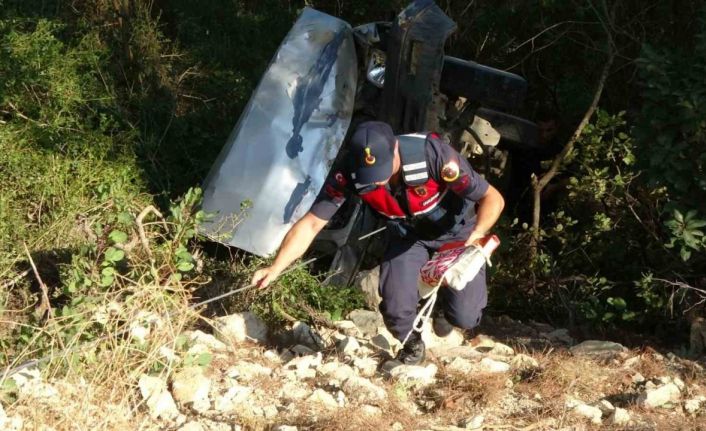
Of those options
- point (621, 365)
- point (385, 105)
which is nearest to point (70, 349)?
point (621, 365)

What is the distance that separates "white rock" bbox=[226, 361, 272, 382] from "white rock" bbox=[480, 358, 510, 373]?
1050 mm

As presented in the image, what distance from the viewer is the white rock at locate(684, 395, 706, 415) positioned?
481 centimetres

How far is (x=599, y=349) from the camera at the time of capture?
5.64 m

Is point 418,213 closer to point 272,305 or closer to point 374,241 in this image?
point 272,305

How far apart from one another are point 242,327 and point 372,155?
4.89 ft

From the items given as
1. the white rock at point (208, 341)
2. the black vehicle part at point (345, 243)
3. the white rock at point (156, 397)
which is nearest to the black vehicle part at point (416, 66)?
the black vehicle part at point (345, 243)

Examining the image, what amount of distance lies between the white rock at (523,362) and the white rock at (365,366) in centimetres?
71

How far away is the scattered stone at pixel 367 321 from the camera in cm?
A: 594

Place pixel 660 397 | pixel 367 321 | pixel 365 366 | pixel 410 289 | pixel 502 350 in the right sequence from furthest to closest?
pixel 367 321 < pixel 502 350 < pixel 410 289 < pixel 365 366 < pixel 660 397

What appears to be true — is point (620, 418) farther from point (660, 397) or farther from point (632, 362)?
point (632, 362)

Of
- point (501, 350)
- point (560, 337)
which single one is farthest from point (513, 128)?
point (501, 350)

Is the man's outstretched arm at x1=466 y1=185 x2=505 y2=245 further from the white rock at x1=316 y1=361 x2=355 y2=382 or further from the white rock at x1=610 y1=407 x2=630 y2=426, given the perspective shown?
the white rock at x1=610 y1=407 x2=630 y2=426

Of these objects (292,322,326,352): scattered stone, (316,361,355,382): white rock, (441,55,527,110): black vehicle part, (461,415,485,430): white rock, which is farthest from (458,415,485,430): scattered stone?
(441,55,527,110): black vehicle part

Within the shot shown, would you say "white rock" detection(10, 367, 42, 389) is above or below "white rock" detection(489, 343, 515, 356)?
above
